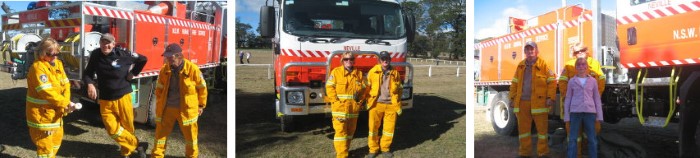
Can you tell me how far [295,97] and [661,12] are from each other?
2602 mm

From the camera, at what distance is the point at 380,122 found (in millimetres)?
3686

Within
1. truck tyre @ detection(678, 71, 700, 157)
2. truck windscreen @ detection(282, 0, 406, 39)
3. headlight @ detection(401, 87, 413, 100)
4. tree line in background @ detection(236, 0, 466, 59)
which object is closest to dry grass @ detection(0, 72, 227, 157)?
truck windscreen @ detection(282, 0, 406, 39)

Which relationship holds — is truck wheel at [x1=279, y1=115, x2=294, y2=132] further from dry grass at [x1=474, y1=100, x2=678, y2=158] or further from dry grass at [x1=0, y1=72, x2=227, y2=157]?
dry grass at [x1=474, y1=100, x2=678, y2=158]

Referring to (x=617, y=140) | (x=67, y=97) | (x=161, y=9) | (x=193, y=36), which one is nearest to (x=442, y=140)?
(x=617, y=140)

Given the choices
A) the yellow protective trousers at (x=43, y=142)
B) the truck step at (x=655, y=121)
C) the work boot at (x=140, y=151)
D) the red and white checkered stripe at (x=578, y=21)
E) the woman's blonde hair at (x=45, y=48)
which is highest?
the red and white checkered stripe at (x=578, y=21)

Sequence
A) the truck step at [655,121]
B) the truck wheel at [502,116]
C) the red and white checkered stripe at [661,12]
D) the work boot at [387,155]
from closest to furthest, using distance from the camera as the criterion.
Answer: the red and white checkered stripe at [661,12]
the truck step at [655,121]
the work boot at [387,155]
the truck wheel at [502,116]

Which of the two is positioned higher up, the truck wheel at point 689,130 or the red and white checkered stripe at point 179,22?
the red and white checkered stripe at point 179,22

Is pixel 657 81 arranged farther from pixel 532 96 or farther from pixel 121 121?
pixel 121 121

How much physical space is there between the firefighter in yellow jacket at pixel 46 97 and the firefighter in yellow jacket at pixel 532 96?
3.31 metres

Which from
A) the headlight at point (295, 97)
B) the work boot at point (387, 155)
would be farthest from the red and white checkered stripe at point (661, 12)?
the headlight at point (295, 97)

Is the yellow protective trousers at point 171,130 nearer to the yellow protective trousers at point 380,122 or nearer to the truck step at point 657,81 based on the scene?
the yellow protective trousers at point 380,122

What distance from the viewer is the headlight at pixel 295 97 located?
3.55 metres

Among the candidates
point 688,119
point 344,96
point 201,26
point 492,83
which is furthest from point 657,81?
point 201,26

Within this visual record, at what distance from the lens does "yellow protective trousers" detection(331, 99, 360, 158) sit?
348cm
